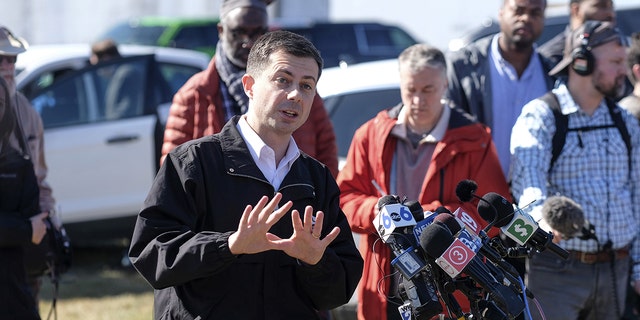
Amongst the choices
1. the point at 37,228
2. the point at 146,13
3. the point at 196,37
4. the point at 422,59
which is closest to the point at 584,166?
the point at 422,59

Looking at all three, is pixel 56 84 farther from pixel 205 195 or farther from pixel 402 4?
pixel 402 4

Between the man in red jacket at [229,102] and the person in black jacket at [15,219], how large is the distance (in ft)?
2.20

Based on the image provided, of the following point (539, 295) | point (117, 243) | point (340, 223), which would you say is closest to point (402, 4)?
point (117, 243)

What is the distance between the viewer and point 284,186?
385 cm

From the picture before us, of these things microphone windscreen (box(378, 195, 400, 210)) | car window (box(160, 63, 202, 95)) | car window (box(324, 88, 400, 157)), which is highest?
microphone windscreen (box(378, 195, 400, 210))

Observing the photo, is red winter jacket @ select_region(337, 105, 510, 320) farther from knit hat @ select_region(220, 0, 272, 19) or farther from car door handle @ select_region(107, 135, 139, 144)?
car door handle @ select_region(107, 135, 139, 144)

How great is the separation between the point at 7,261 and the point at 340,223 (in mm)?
1807

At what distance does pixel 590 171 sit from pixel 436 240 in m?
2.27

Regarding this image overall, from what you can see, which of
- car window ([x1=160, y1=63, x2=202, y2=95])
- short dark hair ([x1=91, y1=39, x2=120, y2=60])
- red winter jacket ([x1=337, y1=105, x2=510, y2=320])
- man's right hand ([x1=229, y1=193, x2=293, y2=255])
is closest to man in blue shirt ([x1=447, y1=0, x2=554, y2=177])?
red winter jacket ([x1=337, y1=105, x2=510, y2=320])

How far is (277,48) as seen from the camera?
3936mm

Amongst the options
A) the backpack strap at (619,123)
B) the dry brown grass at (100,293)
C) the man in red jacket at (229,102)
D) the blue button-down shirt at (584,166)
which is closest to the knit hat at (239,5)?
the man in red jacket at (229,102)

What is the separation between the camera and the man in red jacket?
544 cm

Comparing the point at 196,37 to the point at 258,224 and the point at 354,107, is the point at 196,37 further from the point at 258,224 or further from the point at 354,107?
the point at 258,224

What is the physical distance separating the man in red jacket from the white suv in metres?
4.47
